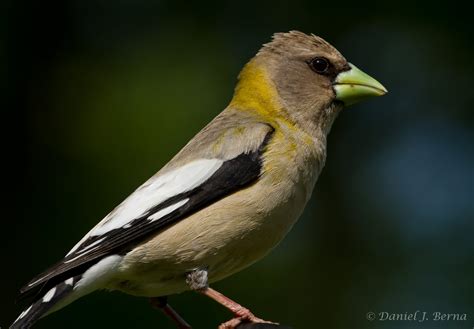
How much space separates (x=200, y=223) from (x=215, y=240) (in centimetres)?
11

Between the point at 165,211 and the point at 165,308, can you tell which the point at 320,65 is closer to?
the point at 165,211

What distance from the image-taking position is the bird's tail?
4.26m

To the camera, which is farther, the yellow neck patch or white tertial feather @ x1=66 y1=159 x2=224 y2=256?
the yellow neck patch

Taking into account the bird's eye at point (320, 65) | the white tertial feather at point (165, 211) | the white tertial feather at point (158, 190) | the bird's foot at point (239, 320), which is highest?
the bird's eye at point (320, 65)

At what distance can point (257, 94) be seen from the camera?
540cm

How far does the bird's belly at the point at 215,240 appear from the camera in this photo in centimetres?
458

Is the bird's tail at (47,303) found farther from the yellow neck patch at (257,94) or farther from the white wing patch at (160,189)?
the yellow neck patch at (257,94)

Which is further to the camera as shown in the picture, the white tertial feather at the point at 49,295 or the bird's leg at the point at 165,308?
the bird's leg at the point at 165,308

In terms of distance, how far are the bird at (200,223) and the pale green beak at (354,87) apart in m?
0.37

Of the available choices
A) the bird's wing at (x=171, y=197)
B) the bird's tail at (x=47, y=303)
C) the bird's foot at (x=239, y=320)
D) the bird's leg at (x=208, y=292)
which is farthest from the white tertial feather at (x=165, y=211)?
the bird's foot at (x=239, y=320)

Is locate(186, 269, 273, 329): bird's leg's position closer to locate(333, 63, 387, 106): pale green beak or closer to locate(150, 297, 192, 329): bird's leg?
locate(150, 297, 192, 329): bird's leg

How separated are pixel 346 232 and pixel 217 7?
6.49 ft

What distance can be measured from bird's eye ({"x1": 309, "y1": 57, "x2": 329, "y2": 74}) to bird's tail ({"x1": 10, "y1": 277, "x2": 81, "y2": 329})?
6.12 feet

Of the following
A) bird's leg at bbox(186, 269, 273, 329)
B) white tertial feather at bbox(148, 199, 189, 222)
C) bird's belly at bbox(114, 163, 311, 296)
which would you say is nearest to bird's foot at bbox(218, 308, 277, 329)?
bird's leg at bbox(186, 269, 273, 329)
